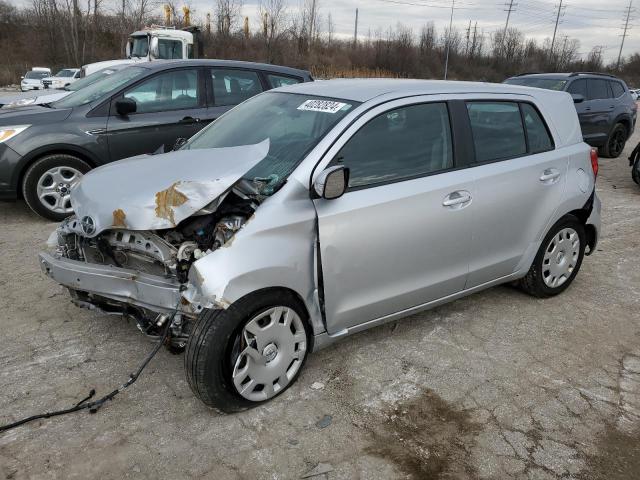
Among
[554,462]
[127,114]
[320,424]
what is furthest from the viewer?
[127,114]

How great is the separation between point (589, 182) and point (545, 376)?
1.78 metres

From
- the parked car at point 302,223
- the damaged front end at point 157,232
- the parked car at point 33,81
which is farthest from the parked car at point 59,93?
the parked car at point 33,81

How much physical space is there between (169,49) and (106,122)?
989 centimetres

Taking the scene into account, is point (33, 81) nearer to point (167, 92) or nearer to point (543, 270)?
point (167, 92)

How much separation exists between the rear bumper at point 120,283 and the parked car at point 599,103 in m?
9.53

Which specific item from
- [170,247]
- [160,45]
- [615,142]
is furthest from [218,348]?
[160,45]

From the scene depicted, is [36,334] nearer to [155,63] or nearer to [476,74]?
[155,63]

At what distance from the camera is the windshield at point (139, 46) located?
1491 cm

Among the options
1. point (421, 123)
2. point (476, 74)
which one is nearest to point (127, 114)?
point (421, 123)

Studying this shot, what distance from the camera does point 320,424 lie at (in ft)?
9.14

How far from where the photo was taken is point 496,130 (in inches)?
146

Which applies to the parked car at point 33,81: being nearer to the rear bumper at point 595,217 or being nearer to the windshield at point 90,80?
the windshield at point 90,80

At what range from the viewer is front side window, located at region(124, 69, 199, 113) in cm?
612

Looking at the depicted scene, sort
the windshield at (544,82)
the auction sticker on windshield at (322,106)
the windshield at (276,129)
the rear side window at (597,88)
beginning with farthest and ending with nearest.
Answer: the rear side window at (597,88), the windshield at (544,82), the auction sticker on windshield at (322,106), the windshield at (276,129)
